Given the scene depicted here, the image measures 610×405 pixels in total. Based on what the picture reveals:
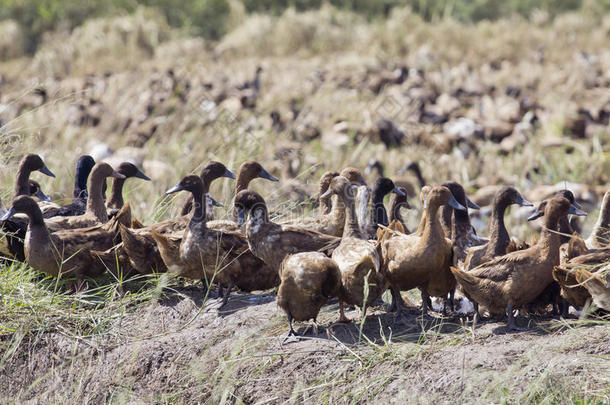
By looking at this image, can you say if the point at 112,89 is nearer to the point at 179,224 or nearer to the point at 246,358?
the point at 179,224

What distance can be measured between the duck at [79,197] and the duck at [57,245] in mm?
1193

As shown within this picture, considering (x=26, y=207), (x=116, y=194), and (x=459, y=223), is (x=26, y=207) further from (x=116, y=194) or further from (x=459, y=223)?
(x=459, y=223)

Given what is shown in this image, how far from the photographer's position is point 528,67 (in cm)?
1895

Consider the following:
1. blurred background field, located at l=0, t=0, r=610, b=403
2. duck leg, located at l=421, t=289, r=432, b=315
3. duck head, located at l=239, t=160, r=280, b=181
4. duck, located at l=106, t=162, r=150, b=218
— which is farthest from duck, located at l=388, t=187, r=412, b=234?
duck, located at l=106, t=162, r=150, b=218

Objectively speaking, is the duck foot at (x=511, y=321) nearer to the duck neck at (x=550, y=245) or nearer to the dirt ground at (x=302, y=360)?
the dirt ground at (x=302, y=360)

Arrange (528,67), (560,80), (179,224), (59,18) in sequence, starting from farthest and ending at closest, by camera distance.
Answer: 1. (59,18)
2. (528,67)
3. (560,80)
4. (179,224)

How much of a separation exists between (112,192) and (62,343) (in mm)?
2375

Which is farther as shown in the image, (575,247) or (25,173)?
(25,173)

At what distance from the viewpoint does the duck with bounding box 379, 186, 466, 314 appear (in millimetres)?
5590

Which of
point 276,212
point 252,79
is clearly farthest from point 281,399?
point 252,79

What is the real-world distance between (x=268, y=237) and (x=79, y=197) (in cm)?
275

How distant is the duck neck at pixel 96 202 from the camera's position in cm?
736

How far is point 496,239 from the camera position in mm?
6020

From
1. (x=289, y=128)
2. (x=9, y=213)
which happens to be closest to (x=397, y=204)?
(x=9, y=213)
